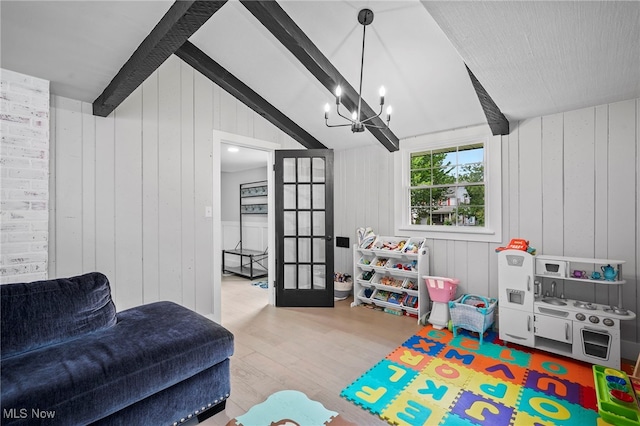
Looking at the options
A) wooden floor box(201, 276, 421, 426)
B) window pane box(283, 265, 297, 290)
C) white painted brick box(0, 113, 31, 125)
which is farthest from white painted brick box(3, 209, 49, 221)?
window pane box(283, 265, 297, 290)

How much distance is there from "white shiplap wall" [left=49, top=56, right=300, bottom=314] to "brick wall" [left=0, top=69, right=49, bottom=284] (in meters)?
0.17

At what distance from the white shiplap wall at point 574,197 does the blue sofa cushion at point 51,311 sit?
11.0 feet

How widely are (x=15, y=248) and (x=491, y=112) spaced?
4.02 m

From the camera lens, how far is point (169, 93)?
301 cm

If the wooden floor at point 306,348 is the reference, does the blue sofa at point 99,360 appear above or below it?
above

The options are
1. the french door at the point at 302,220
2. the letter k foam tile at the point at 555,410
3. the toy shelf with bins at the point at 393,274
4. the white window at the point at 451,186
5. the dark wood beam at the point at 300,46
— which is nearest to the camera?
the letter k foam tile at the point at 555,410

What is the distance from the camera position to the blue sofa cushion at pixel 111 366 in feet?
4.08

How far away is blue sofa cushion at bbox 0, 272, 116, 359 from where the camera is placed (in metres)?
1.54

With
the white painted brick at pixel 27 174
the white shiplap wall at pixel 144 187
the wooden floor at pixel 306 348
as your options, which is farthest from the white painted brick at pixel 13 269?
the wooden floor at pixel 306 348

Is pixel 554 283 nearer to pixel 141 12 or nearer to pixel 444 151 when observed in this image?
pixel 444 151

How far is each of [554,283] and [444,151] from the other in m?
1.78

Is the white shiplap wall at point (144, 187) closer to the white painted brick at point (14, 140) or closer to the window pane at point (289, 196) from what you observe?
the white painted brick at point (14, 140)

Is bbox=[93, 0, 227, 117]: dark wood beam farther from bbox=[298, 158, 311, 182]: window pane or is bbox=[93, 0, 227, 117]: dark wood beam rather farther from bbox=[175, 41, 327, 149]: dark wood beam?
bbox=[298, 158, 311, 182]: window pane

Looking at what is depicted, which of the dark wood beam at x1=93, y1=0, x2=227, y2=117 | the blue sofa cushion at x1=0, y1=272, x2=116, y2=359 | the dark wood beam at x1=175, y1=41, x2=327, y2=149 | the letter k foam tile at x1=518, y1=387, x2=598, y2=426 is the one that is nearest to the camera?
the blue sofa cushion at x1=0, y1=272, x2=116, y2=359
